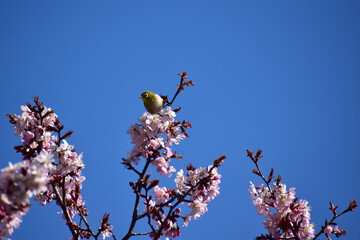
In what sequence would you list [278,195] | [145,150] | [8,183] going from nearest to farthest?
[8,183] → [145,150] → [278,195]

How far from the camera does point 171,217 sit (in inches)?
165

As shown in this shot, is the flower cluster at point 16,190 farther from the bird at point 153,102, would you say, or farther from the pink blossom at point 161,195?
the bird at point 153,102

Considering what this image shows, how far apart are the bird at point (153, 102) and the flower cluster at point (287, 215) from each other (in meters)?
2.19

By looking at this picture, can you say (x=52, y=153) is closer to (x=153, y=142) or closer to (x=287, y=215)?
(x=153, y=142)

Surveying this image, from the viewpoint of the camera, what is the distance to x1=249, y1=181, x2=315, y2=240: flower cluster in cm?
450

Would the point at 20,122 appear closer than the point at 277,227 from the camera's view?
Yes

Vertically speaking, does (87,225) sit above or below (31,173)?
above

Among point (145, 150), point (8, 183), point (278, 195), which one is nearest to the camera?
point (8, 183)

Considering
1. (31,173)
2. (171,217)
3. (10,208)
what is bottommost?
(10,208)

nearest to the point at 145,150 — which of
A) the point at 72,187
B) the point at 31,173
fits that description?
the point at 72,187

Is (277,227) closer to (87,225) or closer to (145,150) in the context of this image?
(145,150)

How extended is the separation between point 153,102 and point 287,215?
8.69ft

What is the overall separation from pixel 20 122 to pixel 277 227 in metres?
4.10

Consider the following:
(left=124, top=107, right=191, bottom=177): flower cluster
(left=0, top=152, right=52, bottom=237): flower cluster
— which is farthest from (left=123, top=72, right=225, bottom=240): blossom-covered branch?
(left=0, top=152, right=52, bottom=237): flower cluster
